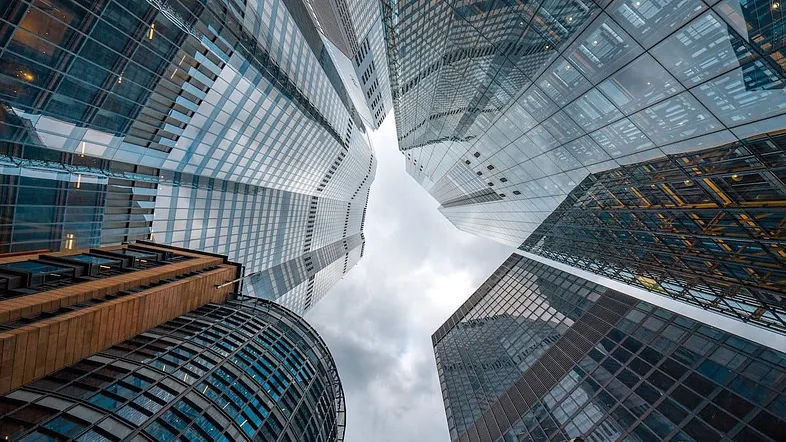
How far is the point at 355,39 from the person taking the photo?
263 feet

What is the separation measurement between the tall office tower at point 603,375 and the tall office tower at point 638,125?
11.2 ft

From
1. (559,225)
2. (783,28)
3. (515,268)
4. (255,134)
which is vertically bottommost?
(515,268)

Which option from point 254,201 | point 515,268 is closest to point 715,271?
point 515,268

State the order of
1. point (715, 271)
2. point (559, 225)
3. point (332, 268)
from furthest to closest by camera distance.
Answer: point (332, 268), point (559, 225), point (715, 271)

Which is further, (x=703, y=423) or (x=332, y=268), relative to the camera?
(x=332, y=268)

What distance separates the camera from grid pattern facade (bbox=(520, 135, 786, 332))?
1524cm

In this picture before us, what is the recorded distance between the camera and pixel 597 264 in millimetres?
40344

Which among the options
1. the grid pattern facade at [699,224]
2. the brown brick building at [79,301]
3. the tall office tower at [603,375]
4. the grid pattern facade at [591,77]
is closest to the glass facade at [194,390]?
the brown brick building at [79,301]

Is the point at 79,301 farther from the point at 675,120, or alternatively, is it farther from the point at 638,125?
the point at 675,120

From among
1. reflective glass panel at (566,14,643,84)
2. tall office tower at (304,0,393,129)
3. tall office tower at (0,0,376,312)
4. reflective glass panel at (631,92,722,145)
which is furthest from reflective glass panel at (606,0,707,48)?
tall office tower at (304,0,393,129)

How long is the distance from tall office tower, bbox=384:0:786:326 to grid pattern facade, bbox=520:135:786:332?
96 millimetres

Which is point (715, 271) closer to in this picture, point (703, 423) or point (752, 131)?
point (703, 423)

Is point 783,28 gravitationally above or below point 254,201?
below

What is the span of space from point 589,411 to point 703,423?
8.00 m
